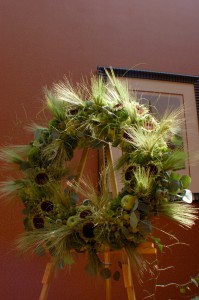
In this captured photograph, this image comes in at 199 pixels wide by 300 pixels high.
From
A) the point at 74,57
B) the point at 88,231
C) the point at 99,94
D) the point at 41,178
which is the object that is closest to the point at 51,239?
the point at 88,231

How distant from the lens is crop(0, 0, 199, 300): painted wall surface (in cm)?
156

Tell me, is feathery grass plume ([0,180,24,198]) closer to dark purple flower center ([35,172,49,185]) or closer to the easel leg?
dark purple flower center ([35,172,49,185])

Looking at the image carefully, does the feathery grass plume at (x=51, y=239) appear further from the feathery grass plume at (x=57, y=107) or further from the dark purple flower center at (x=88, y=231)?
the feathery grass plume at (x=57, y=107)

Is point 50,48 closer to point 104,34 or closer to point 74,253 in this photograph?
point 104,34

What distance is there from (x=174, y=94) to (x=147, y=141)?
826mm

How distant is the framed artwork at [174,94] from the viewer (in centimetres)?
179

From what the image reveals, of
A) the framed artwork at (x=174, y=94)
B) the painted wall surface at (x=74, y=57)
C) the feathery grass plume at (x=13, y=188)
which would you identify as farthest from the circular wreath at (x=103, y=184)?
the framed artwork at (x=174, y=94)

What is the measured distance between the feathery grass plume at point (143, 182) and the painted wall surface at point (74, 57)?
636mm

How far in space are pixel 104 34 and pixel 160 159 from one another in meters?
0.99

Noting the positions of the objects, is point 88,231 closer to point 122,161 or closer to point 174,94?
point 122,161

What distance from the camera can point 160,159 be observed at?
1.12 metres

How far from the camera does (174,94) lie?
1.86 meters

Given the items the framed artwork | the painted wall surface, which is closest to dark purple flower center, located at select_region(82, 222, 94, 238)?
the painted wall surface

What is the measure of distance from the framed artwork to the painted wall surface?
2.8 inches
